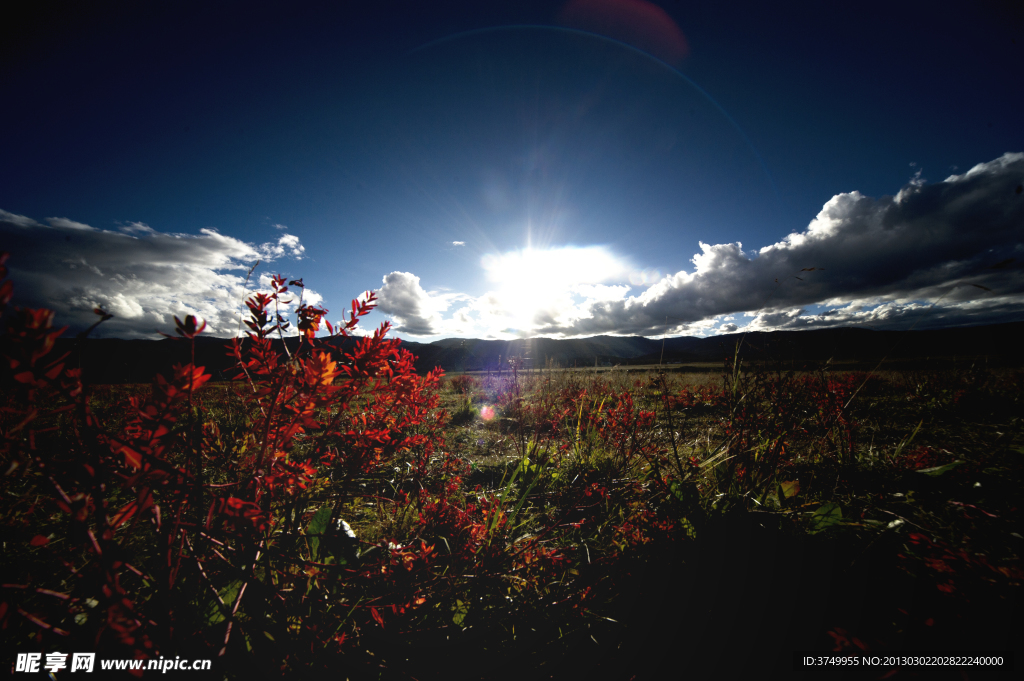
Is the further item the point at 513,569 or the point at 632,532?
the point at 632,532

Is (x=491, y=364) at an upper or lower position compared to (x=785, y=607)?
upper

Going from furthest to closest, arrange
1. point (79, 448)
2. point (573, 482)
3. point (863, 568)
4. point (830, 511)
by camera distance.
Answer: point (573, 482) → point (830, 511) → point (863, 568) → point (79, 448)

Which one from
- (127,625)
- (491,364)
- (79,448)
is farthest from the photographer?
(491,364)

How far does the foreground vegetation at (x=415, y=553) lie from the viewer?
1.03 m

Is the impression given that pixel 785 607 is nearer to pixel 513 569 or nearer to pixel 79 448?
pixel 513 569

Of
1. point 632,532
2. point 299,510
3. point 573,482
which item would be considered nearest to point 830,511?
point 632,532

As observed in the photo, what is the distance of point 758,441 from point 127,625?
3081mm

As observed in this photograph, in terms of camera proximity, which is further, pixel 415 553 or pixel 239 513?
pixel 415 553

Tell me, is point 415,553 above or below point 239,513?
below

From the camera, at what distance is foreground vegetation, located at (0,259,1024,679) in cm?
103

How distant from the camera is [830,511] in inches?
70.3

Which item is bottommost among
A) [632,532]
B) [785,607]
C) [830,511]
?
[785,607]

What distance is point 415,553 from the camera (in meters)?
1.60

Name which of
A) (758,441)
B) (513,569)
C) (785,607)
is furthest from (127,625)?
(758,441)
